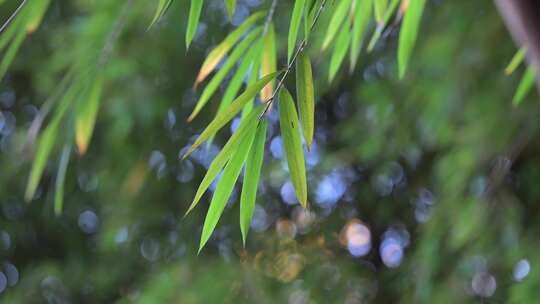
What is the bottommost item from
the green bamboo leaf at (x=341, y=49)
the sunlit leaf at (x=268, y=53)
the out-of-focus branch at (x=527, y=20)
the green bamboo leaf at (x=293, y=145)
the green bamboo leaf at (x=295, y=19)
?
the green bamboo leaf at (x=341, y=49)

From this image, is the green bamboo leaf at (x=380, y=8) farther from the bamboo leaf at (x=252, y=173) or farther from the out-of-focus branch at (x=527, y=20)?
the bamboo leaf at (x=252, y=173)

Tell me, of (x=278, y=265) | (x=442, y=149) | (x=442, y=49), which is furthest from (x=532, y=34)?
(x=278, y=265)

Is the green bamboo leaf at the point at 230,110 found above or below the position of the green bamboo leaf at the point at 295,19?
below

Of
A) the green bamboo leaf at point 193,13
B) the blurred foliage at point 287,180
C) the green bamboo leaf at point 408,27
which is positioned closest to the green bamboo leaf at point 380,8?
the green bamboo leaf at point 408,27

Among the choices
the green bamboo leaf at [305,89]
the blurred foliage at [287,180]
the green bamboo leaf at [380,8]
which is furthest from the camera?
the blurred foliage at [287,180]

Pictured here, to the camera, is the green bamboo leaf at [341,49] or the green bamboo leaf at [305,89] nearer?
the green bamboo leaf at [305,89]

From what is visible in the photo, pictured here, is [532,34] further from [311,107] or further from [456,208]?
[456,208]

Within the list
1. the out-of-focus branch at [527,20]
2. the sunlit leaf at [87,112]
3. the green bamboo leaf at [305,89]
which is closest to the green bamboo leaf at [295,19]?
the green bamboo leaf at [305,89]

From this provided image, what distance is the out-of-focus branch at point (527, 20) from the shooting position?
580mm

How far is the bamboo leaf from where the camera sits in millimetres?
511

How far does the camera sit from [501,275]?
4.72 feet

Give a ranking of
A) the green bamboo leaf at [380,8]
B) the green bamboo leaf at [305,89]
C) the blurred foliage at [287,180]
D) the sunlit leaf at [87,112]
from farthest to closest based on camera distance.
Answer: the blurred foliage at [287,180] < the sunlit leaf at [87,112] < the green bamboo leaf at [380,8] < the green bamboo leaf at [305,89]

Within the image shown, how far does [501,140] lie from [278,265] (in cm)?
56

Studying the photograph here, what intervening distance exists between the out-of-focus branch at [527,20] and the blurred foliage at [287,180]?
62 cm
